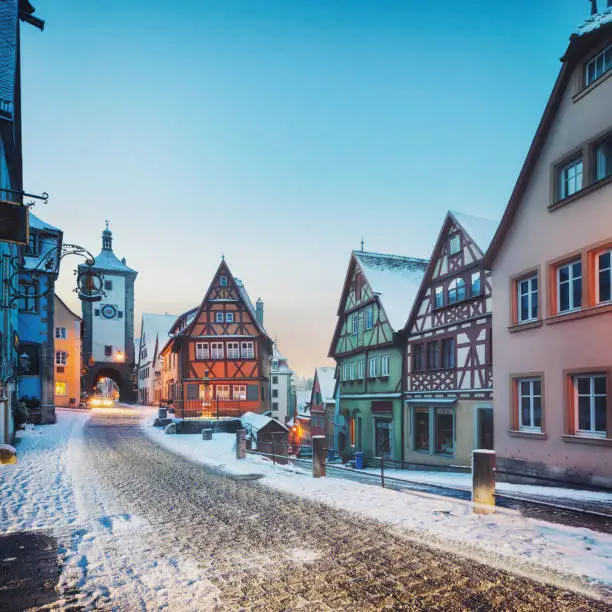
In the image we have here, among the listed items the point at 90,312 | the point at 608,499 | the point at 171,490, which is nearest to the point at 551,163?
the point at 608,499

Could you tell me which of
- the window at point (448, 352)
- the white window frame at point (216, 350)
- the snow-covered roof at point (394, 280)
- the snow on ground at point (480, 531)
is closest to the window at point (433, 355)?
the window at point (448, 352)

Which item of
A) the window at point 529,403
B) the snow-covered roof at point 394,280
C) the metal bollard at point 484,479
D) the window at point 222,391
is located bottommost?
the window at point 222,391

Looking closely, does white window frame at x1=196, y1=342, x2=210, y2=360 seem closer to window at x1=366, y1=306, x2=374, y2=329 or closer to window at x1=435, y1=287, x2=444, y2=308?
window at x1=366, y1=306, x2=374, y2=329

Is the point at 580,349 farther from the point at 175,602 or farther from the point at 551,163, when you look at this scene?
the point at 175,602

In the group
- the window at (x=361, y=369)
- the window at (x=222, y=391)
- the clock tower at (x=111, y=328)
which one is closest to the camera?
the window at (x=361, y=369)

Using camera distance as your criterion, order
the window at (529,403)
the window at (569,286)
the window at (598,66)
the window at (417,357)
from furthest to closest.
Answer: the window at (417,357), the window at (529,403), the window at (569,286), the window at (598,66)

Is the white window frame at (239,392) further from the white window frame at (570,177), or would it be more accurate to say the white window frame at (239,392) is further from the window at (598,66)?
the window at (598,66)

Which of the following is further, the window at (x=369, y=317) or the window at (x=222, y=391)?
the window at (x=222, y=391)

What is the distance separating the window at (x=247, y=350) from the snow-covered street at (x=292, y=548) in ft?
74.7

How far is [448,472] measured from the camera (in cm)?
1819

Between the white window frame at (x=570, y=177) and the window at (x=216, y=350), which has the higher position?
the white window frame at (x=570, y=177)

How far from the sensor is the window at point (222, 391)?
34.4 meters

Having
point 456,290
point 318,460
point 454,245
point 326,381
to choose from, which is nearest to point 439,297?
point 456,290

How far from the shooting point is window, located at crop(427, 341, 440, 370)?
793 inches
